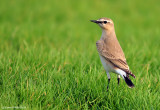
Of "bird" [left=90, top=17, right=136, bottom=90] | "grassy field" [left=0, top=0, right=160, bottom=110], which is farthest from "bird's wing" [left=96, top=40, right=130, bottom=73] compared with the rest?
"grassy field" [left=0, top=0, right=160, bottom=110]

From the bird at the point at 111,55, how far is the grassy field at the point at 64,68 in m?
0.31

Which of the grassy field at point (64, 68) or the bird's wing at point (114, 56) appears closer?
the grassy field at point (64, 68)

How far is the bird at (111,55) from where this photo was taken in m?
5.11

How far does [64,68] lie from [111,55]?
1468mm

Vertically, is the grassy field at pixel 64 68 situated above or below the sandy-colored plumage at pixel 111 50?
below

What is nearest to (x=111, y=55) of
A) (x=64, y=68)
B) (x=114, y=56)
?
(x=114, y=56)

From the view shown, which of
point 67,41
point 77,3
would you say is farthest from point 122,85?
point 77,3

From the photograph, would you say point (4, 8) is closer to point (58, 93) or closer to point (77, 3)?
point (77, 3)

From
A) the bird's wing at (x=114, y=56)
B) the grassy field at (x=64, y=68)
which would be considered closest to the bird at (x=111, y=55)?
the bird's wing at (x=114, y=56)

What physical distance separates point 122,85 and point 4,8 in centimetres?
905

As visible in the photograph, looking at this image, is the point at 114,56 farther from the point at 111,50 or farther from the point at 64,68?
the point at 64,68

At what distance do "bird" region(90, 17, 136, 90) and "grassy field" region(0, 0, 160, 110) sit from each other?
309 millimetres

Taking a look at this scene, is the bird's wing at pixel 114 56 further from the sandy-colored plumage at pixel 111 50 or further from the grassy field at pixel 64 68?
the grassy field at pixel 64 68

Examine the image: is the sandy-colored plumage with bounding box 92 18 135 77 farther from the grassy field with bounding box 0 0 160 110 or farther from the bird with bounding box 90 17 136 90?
the grassy field with bounding box 0 0 160 110
